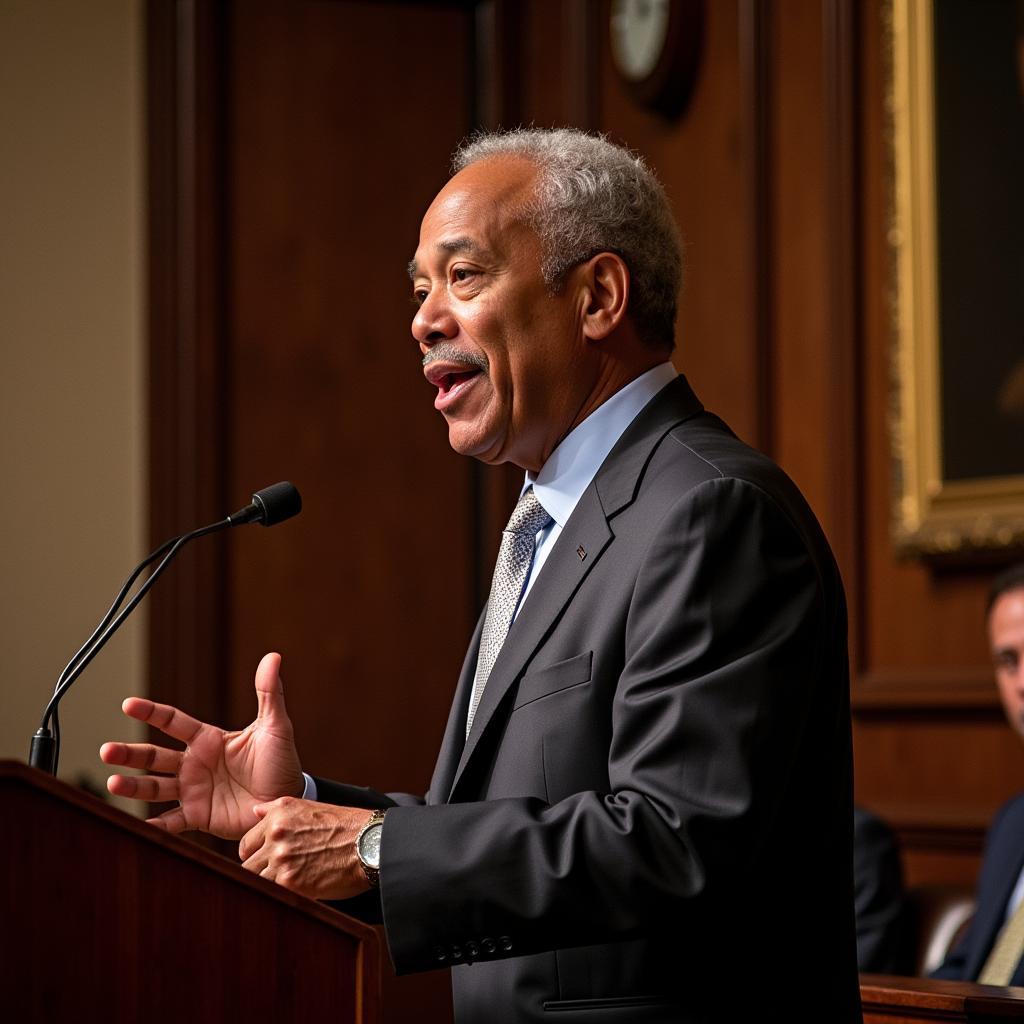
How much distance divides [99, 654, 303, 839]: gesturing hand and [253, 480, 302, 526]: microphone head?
210 mm

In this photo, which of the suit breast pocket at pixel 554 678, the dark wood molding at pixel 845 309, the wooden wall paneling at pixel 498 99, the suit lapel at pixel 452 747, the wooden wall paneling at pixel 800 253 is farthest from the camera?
the wooden wall paneling at pixel 498 99

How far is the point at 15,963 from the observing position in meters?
1.39

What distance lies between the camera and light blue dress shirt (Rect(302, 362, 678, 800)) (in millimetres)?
2178

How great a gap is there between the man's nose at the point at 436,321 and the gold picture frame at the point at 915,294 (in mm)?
2182

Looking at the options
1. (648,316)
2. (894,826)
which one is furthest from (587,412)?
(894,826)

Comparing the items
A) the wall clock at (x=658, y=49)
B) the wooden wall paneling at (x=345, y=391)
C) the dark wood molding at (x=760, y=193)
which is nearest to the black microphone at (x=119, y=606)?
the dark wood molding at (x=760, y=193)

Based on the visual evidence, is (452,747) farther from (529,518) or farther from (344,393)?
(344,393)

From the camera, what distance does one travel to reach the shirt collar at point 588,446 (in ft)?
7.14

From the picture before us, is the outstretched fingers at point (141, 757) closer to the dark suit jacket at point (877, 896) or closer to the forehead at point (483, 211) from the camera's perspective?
the forehead at point (483, 211)

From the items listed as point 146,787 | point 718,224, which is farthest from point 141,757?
point 718,224

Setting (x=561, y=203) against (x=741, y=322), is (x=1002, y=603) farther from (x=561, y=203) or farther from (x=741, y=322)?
(x=561, y=203)

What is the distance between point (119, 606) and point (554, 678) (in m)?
0.61

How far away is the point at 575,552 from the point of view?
2016 mm

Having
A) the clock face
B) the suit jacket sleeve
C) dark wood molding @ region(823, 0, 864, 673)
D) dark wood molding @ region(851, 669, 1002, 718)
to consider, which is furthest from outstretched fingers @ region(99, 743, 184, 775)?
the clock face
